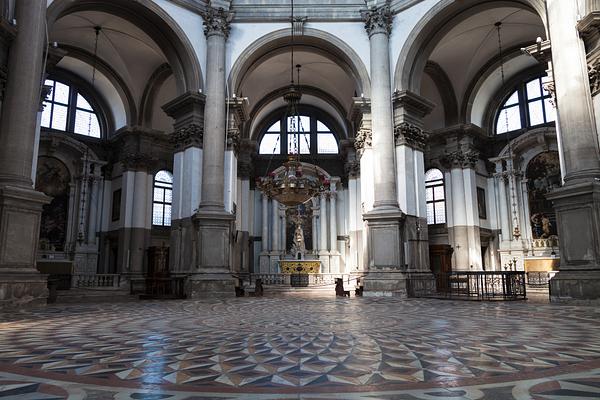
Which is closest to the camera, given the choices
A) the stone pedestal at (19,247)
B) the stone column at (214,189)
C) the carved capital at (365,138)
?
the stone pedestal at (19,247)

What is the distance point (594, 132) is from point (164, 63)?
53.7ft

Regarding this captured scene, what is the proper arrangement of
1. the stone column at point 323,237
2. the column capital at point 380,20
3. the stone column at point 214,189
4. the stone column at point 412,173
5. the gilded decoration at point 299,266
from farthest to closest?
the stone column at point 323,237, the gilded decoration at point 299,266, the column capital at point 380,20, the stone column at point 412,173, the stone column at point 214,189

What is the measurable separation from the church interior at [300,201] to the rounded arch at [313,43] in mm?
81

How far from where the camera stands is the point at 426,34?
47.8ft

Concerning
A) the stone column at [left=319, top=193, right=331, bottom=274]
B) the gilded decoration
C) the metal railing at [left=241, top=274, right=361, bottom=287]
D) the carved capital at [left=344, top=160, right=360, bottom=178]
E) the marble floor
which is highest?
the carved capital at [left=344, top=160, right=360, bottom=178]

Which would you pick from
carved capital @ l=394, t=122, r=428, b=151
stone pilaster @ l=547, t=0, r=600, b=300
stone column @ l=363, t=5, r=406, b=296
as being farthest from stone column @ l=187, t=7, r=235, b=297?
stone pilaster @ l=547, t=0, r=600, b=300

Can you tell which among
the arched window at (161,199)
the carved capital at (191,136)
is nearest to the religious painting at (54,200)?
the arched window at (161,199)

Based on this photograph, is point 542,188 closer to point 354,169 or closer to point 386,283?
point 354,169

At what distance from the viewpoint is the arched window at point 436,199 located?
68.2 feet

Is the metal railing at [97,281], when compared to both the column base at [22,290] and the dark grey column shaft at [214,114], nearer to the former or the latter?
the dark grey column shaft at [214,114]

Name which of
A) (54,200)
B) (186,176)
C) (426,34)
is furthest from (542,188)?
(54,200)

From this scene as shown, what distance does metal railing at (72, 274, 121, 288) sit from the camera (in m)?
16.5

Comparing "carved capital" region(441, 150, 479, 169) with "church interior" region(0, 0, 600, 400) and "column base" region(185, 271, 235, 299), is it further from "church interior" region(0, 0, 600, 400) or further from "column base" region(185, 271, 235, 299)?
"column base" region(185, 271, 235, 299)

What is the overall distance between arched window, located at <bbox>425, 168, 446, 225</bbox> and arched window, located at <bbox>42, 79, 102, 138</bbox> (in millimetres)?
16358
